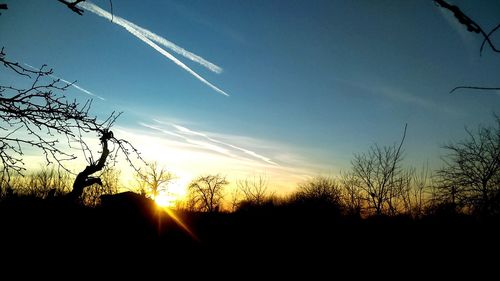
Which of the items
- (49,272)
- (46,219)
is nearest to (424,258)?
(49,272)

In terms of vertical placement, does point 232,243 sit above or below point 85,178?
below

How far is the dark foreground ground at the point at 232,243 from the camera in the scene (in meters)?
6.29

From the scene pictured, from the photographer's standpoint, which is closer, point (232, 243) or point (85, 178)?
point (85, 178)

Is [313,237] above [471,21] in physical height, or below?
below

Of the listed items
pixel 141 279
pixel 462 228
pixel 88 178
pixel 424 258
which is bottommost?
pixel 141 279

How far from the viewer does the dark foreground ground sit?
20.6 feet

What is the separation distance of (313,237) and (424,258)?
3532 millimetres

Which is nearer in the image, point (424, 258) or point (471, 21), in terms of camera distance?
point (471, 21)

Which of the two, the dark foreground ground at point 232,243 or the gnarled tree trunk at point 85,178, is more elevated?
the gnarled tree trunk at point 85,178

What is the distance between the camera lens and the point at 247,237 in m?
9.52

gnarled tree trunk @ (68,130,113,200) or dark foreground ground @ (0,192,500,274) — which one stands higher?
gnarled tree trunk @ (68,130,113,200)

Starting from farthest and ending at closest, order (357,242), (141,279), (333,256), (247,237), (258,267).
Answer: (247,237), (357,242), (333,256), (258,267), (141,279)

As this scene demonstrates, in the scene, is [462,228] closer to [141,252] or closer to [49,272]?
[141,252]

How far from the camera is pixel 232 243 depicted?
8891 mm
